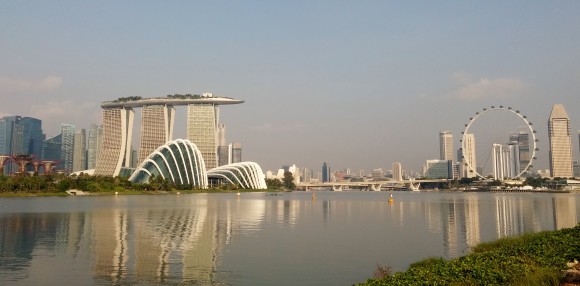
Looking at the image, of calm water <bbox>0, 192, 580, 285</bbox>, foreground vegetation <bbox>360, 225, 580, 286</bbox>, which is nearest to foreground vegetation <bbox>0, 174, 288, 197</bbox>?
calm water <bbox>0, 192, 580, 285</bbox>

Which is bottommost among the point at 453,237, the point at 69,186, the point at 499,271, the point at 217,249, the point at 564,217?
the point at 217,249

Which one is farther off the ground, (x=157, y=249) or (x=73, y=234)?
(x=73, y=234)

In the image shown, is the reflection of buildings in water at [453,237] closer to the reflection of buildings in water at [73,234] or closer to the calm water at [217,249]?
the calm water at [217,249]

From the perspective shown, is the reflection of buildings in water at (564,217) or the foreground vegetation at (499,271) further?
the reflection of buildings in water at (564,217)

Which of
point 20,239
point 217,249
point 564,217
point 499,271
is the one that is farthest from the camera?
point 564,217

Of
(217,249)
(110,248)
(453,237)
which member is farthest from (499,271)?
(453,237)

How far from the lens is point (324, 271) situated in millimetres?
21266

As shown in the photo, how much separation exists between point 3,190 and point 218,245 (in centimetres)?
8646

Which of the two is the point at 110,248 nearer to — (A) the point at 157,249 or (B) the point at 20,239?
(A) the point at 157,249

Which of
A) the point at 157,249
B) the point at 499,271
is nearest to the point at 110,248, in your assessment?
the point at 157,249

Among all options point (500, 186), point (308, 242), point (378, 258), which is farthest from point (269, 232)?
point (500, 186)

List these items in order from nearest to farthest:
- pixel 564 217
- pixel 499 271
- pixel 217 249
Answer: pixel 499 271 < pixel 217 249 < pixel 564 217

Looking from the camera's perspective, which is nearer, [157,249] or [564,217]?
[157,249]

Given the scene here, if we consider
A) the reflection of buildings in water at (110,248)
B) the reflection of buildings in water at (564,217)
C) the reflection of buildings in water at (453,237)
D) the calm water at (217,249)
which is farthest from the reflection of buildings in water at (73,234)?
the reflection of buildings in water at (564,217)
